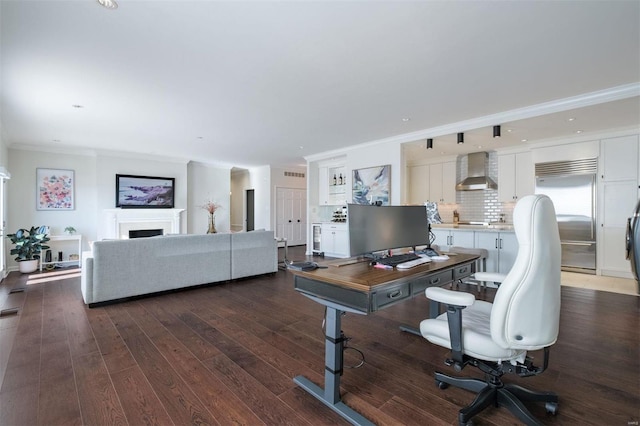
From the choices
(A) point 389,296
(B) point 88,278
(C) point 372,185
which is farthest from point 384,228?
(C) point 372,185

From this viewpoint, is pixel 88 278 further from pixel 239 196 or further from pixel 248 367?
pixel 239 196

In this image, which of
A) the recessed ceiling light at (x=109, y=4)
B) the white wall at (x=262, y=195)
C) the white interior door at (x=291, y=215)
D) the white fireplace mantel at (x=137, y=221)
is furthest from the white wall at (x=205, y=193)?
the recessed ceiling light at (x=109, y=4)

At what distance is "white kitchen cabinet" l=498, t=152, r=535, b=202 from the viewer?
598 centimetres

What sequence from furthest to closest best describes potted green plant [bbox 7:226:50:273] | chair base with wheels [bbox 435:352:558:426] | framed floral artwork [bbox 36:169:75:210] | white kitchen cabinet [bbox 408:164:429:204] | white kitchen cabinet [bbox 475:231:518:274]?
white kitchen cabinet [bbox 408:164:429:204] → framed floral artwork [bbox 36:169:75:210] → potted green plant [bbox 7:226:50:273] → white kitchen cabinet [bbox 475:231:518:274] → chair base with wheels [bbox 435:352:558:426]

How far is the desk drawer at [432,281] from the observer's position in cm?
190

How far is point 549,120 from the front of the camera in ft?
14.4

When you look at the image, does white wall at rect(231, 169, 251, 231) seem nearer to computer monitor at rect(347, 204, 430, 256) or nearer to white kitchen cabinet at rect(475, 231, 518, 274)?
white kitchen cabinet at rect(475, 231, 518, 274)

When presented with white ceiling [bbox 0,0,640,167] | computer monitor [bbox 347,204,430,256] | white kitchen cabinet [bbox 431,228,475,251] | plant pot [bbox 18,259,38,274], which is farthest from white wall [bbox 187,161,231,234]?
computer monitor [bbox 347,204,430,256]

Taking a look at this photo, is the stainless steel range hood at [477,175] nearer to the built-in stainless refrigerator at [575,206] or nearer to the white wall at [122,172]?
the built-in stainless refrigerator at [575,206]

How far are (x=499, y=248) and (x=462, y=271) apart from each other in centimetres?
257

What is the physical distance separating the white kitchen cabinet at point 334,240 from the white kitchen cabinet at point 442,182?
2451mm

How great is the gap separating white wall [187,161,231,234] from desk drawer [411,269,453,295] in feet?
25.2

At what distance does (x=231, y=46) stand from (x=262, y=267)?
142 inches

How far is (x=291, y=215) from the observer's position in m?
9.73
